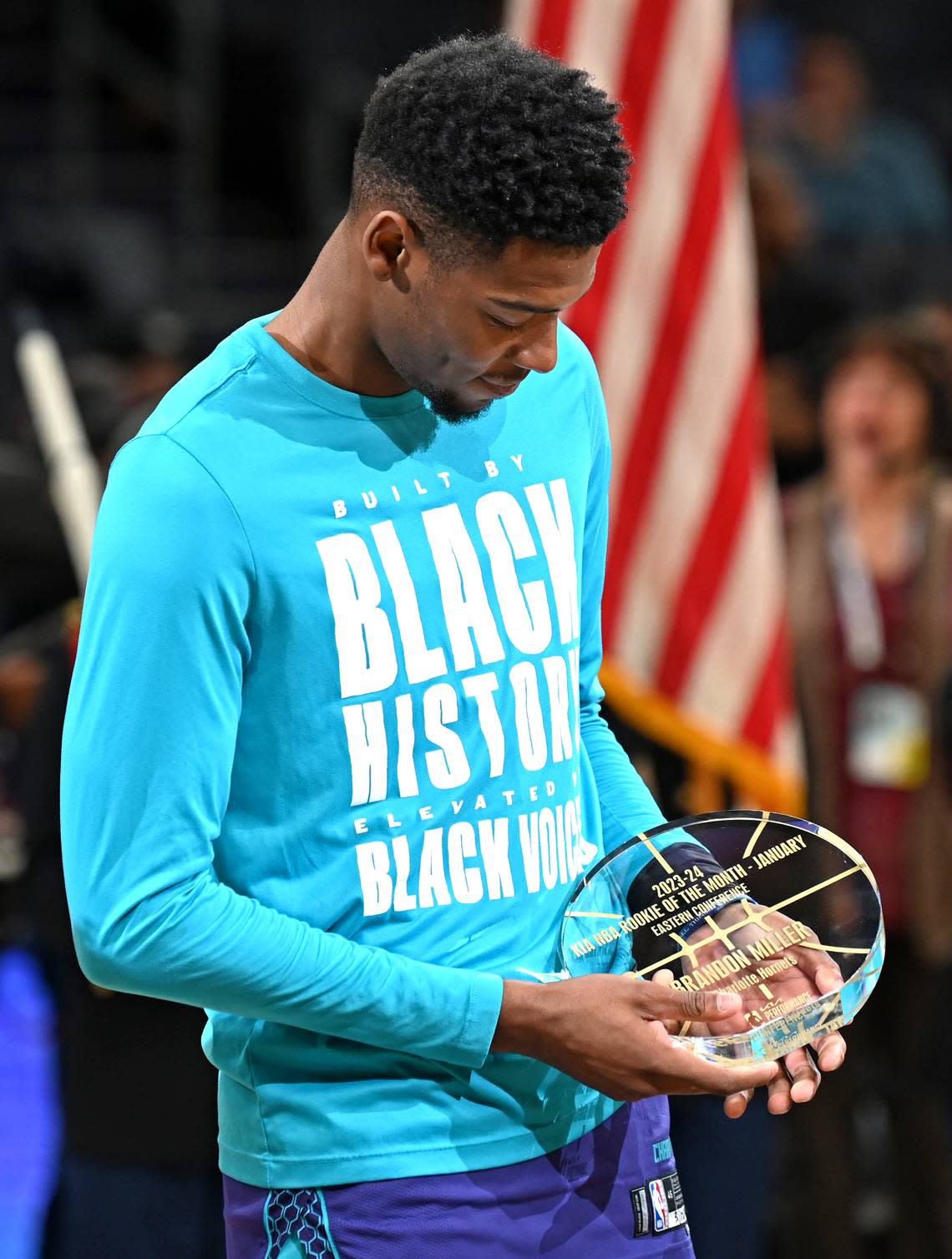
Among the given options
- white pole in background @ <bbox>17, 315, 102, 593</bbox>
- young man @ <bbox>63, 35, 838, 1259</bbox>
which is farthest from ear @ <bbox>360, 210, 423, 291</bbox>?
white pole in background @ <bbox>17, 315, 102, 593</bbox>

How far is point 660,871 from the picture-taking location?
5.07 ft

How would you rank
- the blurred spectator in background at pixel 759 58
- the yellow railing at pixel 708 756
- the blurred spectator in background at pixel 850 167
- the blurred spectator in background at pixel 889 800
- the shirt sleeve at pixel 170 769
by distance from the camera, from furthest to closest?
the blurred spectator in background at pixel 759 58 < the blurred spectator in background at pixel 850 167 < the blurred spectator in background at pixel 889 800 < the yellow railing at pixel 708 756 < the shirt sleeve at pixel 170 769

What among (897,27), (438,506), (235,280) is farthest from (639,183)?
(897,27)

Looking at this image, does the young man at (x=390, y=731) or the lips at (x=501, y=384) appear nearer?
the young man at (x=390, y=731)

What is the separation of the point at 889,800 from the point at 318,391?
231 centimetres

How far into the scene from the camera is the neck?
147 centimetres

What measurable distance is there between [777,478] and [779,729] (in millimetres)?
1486

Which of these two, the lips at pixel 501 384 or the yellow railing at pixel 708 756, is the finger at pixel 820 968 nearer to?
the lips at pixel 501 384

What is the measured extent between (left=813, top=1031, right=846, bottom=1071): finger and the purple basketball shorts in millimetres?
206

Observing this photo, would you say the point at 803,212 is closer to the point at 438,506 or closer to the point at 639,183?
the point at 639,183

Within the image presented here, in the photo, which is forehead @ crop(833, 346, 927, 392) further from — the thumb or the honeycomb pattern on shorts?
the honeycomb pattern on shorts

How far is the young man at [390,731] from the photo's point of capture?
1.36 metres

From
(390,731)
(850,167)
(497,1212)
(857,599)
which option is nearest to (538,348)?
(390,731)

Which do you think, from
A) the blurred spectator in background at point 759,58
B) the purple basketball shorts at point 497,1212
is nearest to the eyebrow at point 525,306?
the purple basketball shorts at point 497,1212
